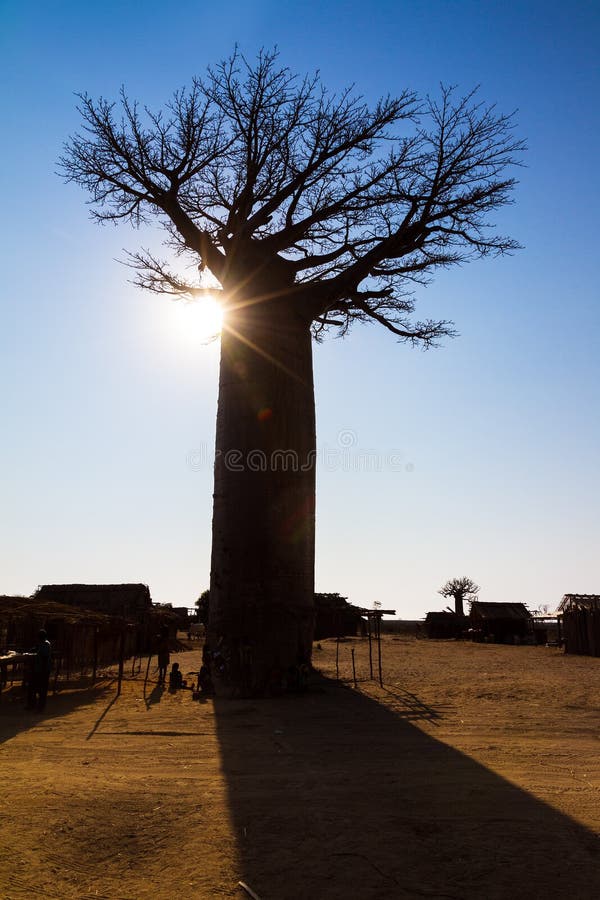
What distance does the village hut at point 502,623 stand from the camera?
2892 cm

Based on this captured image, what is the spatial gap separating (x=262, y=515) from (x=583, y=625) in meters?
13.5

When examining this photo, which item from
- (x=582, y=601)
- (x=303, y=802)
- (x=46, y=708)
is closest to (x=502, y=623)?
(x=582, y=601)

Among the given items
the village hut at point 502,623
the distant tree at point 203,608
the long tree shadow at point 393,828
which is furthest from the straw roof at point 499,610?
the long tree shadow at point 393,828

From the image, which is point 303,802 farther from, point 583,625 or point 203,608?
point 203,608

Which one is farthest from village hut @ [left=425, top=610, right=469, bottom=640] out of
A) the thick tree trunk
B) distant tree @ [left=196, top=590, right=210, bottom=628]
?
the thick tree trunk

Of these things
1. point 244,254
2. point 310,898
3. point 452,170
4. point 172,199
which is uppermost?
point 452,170

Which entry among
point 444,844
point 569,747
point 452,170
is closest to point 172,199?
point 452,170

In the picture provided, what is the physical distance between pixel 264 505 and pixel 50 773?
16.4 ft

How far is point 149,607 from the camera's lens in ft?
84.8

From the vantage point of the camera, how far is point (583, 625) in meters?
19.9

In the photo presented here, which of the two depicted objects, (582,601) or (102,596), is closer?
(582,601)

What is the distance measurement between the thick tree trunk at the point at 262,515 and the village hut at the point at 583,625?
12.1 metres

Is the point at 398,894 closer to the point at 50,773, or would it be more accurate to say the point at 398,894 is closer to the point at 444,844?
the point at 444,844

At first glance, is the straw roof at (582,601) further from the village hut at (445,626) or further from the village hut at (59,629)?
the village hut at (59,629)
